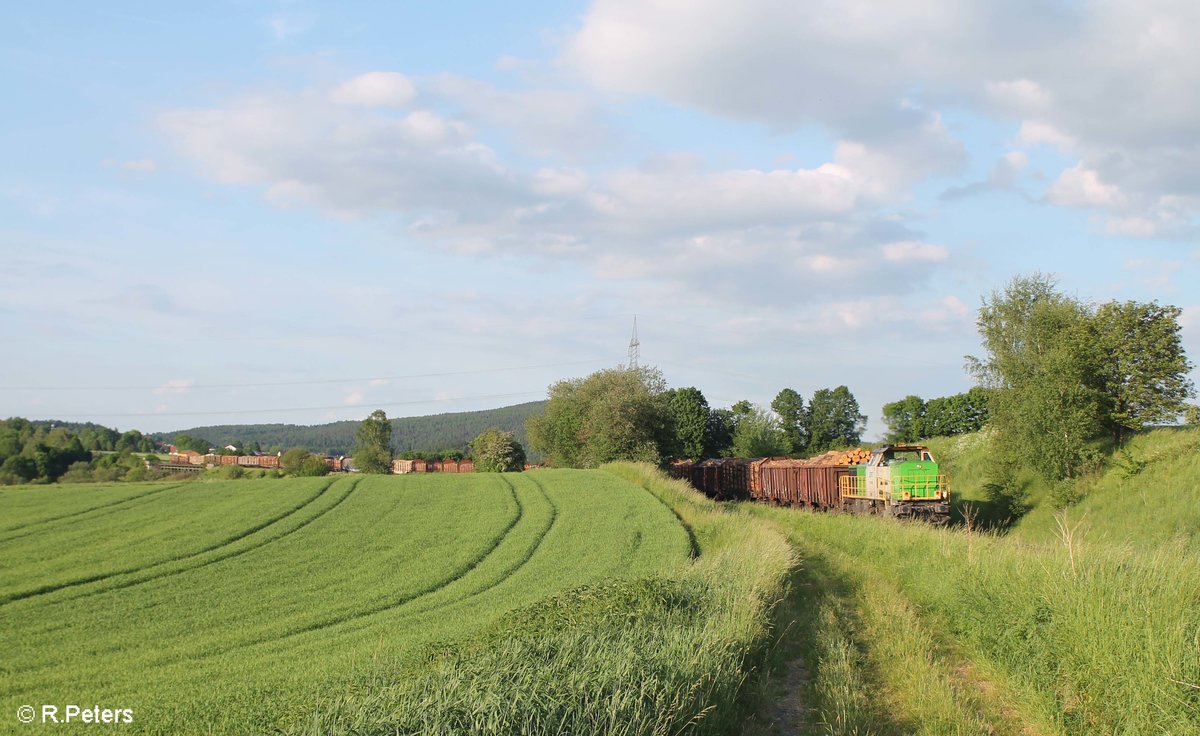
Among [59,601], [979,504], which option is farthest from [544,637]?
[979,504]

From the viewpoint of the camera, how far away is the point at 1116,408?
33.6 meters

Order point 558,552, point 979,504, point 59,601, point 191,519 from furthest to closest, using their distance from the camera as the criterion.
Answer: point 979,504 < point 191,519 < point 558,552 < point 59,601

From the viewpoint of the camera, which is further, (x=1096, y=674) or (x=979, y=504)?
(x=979, y=504)

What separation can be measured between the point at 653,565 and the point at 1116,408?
27.0 metres

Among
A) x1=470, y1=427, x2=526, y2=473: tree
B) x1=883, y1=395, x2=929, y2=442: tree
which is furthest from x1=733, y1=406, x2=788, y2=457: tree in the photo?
x1=470, y1=427, x2=526, y2=473: tree

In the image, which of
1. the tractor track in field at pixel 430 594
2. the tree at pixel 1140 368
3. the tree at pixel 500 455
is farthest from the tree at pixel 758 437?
the tractor track in field at pixel 430 594

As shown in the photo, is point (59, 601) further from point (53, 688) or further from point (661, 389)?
point (661, 389)

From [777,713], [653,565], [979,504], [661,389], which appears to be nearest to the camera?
[777,713]

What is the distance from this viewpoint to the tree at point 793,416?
90.4m

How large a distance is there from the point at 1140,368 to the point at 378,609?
33.2 meters

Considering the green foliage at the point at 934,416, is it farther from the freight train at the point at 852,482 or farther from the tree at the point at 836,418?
the freight train at the point at 852,482

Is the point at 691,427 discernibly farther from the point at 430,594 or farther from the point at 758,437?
the point at 430,594

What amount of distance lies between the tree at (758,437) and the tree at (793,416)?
2.30 metres

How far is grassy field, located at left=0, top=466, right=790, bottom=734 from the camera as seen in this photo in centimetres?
611
